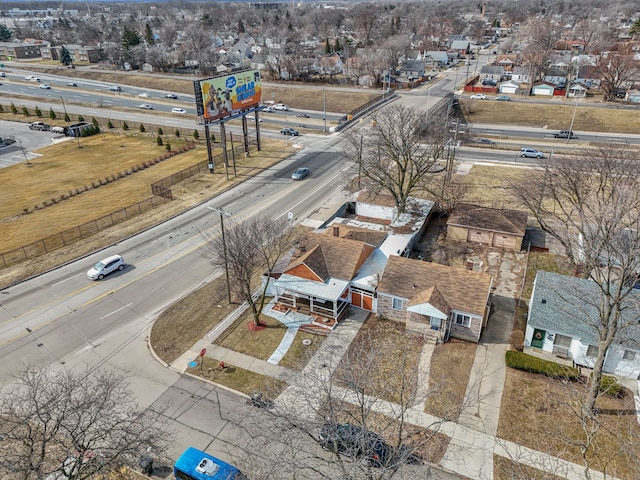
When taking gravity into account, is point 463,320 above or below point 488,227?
below

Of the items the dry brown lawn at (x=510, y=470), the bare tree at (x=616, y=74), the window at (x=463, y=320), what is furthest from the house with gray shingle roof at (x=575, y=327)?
the bare tree at (x=616, y=74)

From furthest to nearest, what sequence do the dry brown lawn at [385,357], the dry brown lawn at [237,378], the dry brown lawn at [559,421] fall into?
the dry brown lawn at [237,378] → the dry brown lawn at [385,357] → the dry brown lawn at [559,421]

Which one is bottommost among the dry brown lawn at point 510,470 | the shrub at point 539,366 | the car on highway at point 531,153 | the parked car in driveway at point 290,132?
the dry brown lawn at point 510,470

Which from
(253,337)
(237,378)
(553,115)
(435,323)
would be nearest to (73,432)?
(237,378)

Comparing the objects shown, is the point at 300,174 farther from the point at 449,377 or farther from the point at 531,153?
the point at 449,377

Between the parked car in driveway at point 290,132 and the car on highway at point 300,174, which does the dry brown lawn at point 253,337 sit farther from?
the parked car in driveway at point 290,132

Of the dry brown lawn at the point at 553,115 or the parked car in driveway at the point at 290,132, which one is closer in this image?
the parked car in driveway at the point at 290,132
